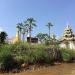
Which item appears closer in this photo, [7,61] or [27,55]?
[7,61]

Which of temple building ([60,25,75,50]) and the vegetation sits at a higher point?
temple building ([60,25,75,50])

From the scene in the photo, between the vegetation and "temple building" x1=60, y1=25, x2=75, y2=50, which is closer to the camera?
the vegetation

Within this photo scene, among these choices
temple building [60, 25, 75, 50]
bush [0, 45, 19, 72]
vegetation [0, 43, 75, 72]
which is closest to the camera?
bush [0, 45, 19, 72]

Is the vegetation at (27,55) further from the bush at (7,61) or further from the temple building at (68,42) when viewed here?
the temple building at (68,42)

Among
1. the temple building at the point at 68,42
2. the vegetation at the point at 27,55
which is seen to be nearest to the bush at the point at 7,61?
the vegetation at the point at 27,55

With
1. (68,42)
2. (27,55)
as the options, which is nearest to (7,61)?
(27,55)

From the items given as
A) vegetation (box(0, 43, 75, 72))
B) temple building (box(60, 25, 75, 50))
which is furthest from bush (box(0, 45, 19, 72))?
temple building (box(60, 25, 75, 50))

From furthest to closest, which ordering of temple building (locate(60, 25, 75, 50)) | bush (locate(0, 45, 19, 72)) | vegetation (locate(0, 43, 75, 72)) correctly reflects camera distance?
temple building (locate(60, 25, 75, 50)), vegetation (locate(0, 43, 75, 72)), bush (locate(0, 45, 19, 72))

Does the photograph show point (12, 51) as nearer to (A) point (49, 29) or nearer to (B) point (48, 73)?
(B) point (48, 73)

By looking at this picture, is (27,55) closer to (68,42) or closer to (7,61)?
(7,61)

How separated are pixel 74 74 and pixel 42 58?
5797 millimetres

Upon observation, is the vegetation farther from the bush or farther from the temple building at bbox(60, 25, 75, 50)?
the temple building at bbox(60, 25, 75, 50)

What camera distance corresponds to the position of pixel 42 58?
22578 millimetres

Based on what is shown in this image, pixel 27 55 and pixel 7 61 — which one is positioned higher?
pixel 27 55
